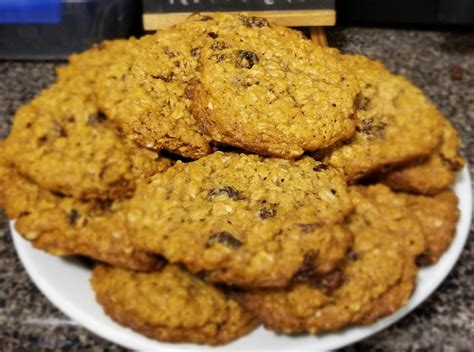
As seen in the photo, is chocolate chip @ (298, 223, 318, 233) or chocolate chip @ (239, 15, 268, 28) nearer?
Result: chocolate chip @ (298, 223, 318, 233)

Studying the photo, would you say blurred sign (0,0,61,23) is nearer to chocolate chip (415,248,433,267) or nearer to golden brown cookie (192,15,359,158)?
golden brown cookie (192,15,359,158)

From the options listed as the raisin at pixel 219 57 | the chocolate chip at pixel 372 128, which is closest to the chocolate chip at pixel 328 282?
the chocolate chip at pixel 372 128

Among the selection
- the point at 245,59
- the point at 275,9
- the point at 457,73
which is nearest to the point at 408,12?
the point at 457,73

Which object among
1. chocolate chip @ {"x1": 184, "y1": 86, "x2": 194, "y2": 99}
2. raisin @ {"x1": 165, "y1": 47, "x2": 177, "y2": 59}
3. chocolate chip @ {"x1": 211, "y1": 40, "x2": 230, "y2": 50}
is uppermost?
chocolate chip @ {"x1": 211, "y1": 40, "x2": 230, "y2": 50}

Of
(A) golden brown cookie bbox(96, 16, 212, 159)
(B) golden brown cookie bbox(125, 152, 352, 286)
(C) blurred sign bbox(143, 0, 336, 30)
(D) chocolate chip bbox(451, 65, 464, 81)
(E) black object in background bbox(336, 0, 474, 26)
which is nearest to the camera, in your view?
(B) golden brown cookie bbox(125, 152, 352, 286)

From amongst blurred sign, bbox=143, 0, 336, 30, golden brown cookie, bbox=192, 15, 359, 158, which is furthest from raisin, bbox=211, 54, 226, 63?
blurred sign, bbox=143, 0, 336, 30

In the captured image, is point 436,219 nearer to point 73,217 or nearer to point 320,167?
point 320,167

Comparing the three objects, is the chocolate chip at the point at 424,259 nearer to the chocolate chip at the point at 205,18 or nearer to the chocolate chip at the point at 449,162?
the chocolate chip at the point at 449,162

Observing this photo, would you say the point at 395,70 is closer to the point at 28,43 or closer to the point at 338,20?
the point at 338,20
